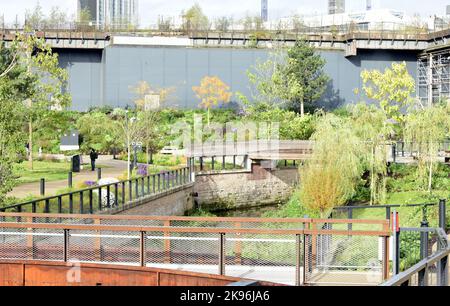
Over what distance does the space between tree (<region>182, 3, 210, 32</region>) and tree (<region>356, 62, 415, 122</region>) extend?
14367 mm

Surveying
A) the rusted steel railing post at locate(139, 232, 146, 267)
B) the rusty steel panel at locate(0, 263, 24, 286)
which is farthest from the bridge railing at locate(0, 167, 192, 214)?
the rusted steel railing post at locate(139, 232, 146, 267)

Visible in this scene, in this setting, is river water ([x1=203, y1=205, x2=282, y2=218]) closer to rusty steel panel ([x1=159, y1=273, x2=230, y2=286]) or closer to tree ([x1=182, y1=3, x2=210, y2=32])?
rusty steel panel ([x1=159, y1=273, x2=230, y2=286])

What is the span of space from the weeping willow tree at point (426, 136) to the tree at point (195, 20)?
99.9 feet

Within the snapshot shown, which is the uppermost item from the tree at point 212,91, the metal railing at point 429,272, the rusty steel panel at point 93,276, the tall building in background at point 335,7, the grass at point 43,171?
the tall building in background at point 335,7

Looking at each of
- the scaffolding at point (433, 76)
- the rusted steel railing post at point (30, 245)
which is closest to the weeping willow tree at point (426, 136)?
the rusted steel railing post at point (30, 245)

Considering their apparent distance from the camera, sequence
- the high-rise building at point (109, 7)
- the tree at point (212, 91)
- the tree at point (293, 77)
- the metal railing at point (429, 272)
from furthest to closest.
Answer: the high-rise building at point (109, 7)
the tree at point (212, 91)
the tree at point (293, 77)
the metal railing at point (429, 272)

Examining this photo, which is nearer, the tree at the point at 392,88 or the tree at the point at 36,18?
the tree at the point at 392,88

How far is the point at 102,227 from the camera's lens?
13000mm

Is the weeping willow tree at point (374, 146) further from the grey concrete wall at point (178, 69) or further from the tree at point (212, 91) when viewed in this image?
the grey concrete wall at point (178, 69)

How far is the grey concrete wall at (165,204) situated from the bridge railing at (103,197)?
187 mm

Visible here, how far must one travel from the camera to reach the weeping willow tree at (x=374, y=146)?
106ft

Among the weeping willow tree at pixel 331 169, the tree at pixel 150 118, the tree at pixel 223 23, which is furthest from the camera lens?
the tree at pixel 223 23

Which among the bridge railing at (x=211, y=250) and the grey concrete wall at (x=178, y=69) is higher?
the grey concrete wall at (x=178, y=69)

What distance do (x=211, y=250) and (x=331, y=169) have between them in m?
15.8
